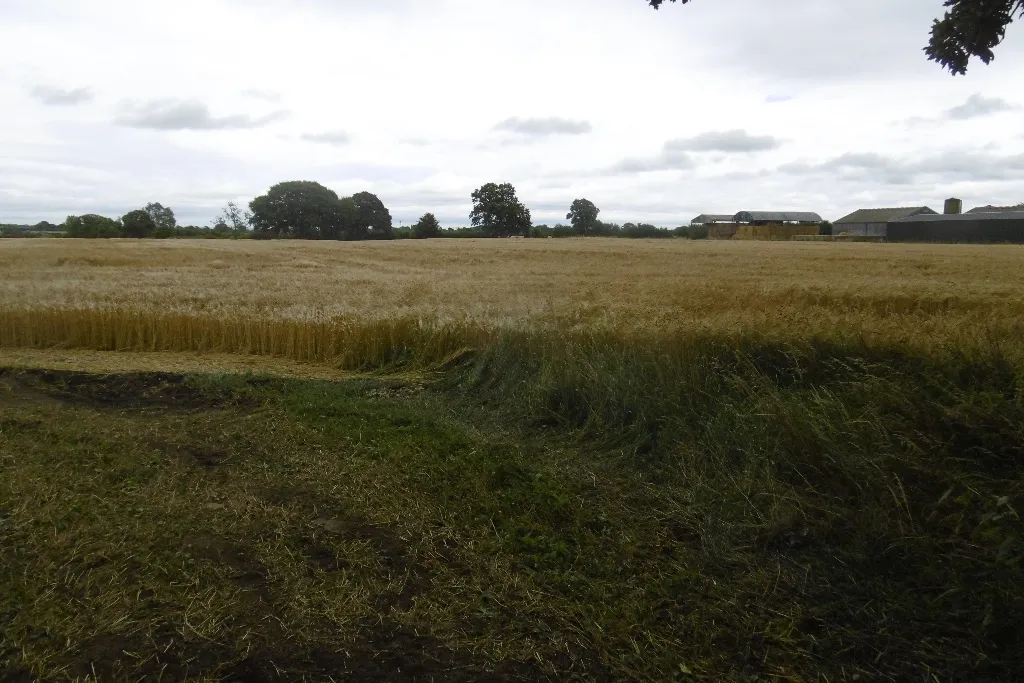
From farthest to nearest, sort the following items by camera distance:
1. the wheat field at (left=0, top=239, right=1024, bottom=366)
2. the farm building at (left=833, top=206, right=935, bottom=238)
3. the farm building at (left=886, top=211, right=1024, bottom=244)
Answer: the farm building at (left=833, top=206, right=935, bottom=238), the farm building at (left=886, top=211, right=1024, bottom=244), the wheat field at (left=0, top=239, right=1024, bottom=366)

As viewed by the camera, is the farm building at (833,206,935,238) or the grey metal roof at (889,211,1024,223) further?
the farm building at (833,206,935,238)

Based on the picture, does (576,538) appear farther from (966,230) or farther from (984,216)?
(984,216)

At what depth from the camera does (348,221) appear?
5019 cm

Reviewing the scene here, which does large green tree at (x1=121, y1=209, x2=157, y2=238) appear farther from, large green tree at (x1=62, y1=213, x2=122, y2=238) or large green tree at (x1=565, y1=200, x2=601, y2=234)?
large green tree at (x1=565, y1=200, x2=601, y2=234)

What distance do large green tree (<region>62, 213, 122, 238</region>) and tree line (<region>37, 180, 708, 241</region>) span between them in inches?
3.0

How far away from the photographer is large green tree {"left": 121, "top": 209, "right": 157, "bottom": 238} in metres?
46.5

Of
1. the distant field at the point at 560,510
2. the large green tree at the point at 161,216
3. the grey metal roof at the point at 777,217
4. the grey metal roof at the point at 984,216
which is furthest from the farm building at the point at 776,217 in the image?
the distant field at the point at 560,510

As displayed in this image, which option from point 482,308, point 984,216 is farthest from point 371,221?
point 482,308

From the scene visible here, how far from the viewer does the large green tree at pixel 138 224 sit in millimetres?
46531

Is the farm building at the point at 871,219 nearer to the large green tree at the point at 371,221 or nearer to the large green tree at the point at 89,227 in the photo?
the large green tree at the point at 371,221

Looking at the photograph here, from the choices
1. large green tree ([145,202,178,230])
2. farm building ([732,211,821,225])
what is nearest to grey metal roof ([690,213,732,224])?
farm building ([732,211,821,225])

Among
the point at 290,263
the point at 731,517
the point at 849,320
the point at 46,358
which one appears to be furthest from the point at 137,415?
the point at 290,263

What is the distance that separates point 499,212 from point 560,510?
143 ft

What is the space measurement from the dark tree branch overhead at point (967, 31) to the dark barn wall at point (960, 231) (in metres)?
29.1
